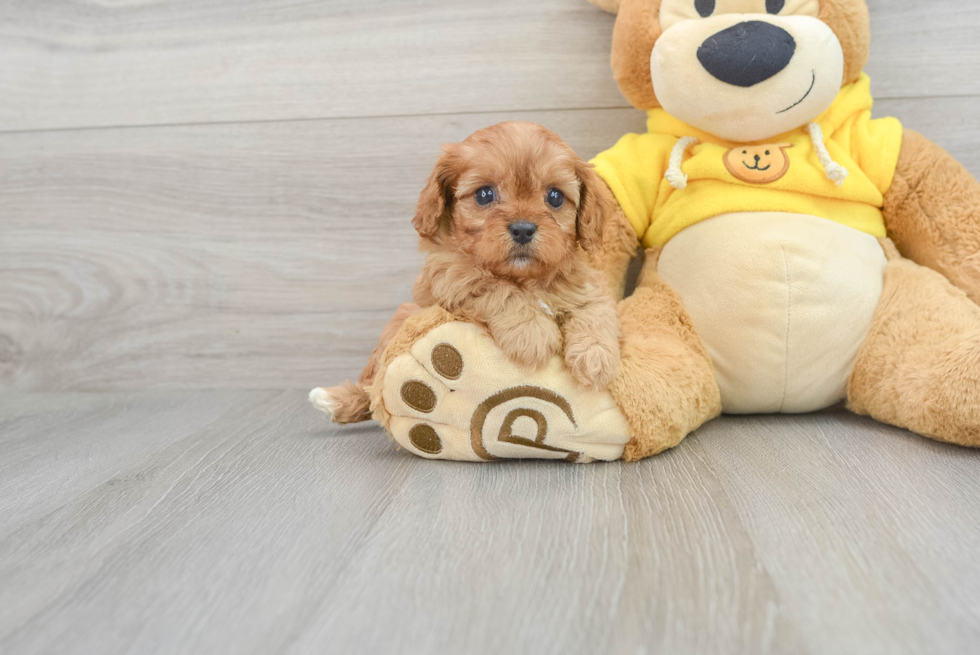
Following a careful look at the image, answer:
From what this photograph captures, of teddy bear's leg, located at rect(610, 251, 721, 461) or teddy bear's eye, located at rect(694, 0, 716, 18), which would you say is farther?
teddy bear's eye, located at rect(694, 0, 716, 18)

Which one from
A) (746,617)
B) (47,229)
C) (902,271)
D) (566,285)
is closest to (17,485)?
(47,229)

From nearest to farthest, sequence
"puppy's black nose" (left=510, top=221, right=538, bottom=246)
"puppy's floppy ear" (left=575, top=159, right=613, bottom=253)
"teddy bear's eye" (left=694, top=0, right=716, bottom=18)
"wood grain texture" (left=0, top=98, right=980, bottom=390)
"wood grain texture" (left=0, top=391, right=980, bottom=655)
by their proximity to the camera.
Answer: "wood grain texture" (left=0, top=391, right=980, bottom=655)
"puppy's black nose" (left=510, top=221, right=538, bottom=246)
"puppy's floppy ear" (left=575, top=159, right=613, bottom=253)
"teddy bear's eye" (left=694, top=0, right=716, bottom=18)
"wood grain texture" (left=0, top=98, right=980, bottom=390)

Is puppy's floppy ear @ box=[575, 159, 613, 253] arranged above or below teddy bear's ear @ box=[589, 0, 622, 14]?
below

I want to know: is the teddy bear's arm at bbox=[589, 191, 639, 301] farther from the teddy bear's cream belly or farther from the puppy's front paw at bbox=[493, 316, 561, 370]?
the puppy's front paw at bbox=[493, 316, 561, 370]

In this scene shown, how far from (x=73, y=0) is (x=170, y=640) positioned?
5.19 feet

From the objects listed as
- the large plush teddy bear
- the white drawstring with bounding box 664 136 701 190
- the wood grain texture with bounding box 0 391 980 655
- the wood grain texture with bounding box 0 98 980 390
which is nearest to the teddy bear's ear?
the large plush teddy bear

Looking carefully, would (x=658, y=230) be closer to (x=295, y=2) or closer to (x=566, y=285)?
(x=566, y=285)

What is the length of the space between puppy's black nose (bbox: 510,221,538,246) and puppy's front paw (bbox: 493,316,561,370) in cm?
13

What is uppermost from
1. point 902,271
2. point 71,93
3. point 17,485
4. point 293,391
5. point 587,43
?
point 587,43

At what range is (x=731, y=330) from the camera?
123 cm

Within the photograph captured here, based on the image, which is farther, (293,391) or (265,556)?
(293,391)

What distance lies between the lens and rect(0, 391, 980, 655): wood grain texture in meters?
0.66

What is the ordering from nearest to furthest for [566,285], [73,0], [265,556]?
[265,556] → [566,285] → [73,0]

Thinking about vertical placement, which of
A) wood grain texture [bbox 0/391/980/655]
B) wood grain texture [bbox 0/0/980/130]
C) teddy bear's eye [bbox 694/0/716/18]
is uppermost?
teddy bear's eye [bbox 694/0/716/18]
